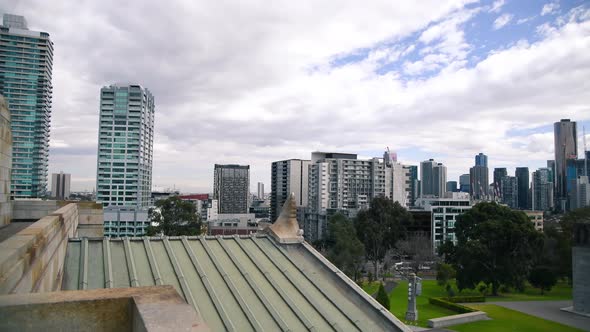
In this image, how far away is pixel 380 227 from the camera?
5759 centimetres

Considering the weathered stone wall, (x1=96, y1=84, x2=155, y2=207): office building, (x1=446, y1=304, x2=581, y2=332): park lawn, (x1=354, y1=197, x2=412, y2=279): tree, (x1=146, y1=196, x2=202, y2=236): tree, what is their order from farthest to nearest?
(x1=96, y1=84, x2=155, y2=207): office building, (x1=354, y1=197, x2=412, y2=279): tree, (x1=146, y1=196, x2=202, y2=236): tree, (x1=446, y1=304, x2=581, y2=332): park lawn, the weathered stone wall

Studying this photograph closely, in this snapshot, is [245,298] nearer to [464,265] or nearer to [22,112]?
[464,265]

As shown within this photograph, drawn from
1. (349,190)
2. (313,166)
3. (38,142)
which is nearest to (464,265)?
(349,190)

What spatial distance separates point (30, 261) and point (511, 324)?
34.3 metres

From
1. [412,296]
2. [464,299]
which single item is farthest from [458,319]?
[464,299]

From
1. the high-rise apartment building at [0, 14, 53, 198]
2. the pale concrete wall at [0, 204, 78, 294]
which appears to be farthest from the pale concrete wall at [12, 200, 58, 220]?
the high-rise apartment building at [0, 14, 53, 198]

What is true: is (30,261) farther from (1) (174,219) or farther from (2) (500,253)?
(2) (500,253)

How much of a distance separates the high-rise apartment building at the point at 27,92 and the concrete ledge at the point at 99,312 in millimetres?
103095

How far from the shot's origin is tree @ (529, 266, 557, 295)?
43188 millimetres

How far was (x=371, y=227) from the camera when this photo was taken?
57.3m

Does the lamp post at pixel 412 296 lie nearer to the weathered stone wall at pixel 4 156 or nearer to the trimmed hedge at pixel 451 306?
the trimmed hedge at pixel 451 306

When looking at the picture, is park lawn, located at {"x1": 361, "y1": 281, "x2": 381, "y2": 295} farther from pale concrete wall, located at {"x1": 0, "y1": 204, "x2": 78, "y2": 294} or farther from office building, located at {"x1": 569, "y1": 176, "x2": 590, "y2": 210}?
office building, located at {"x1": 569, "y1": 176, "x2": 590, "y2": 210}

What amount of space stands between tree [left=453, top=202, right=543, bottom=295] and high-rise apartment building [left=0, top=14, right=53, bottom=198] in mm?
93205

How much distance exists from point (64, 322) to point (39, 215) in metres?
11.5
